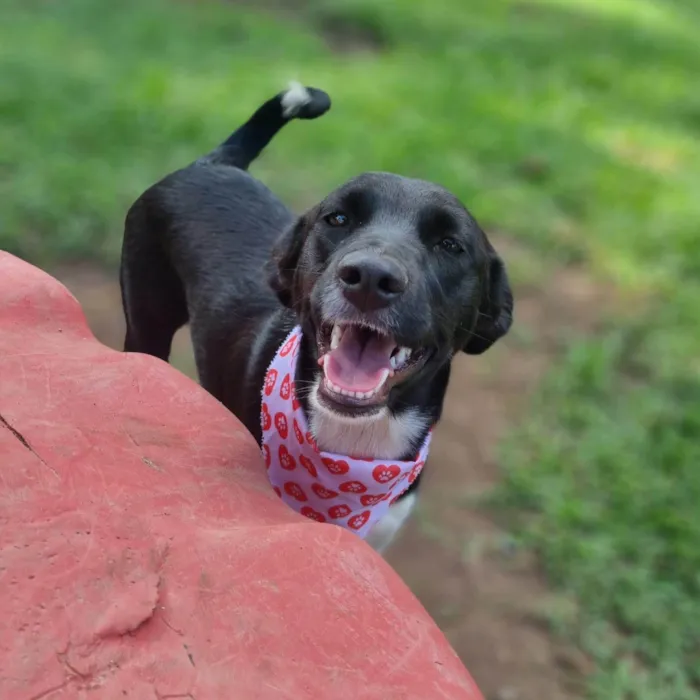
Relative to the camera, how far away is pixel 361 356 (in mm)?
2330

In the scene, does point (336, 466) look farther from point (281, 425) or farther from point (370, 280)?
point (370, 280)

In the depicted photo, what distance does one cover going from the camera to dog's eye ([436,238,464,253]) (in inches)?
98.3

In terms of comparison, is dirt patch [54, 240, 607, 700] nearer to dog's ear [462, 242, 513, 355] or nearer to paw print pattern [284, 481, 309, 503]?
paw print pattern [284, 481, 309, 503]

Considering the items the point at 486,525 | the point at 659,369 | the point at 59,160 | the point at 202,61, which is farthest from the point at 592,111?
the point at 486,525

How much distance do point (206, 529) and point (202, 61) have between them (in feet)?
25.1

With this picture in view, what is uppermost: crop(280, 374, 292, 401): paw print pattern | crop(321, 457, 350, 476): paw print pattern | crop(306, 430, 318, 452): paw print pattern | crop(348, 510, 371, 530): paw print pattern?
crop(280, 374, 292, 401): paw print pattern

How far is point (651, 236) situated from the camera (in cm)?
633

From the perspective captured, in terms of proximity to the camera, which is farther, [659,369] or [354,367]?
[659,369]

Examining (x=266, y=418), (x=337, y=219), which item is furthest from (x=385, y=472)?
(x=337, y=219)

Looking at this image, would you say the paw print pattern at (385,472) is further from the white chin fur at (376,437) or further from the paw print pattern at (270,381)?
the paw print pattern at (270,381)

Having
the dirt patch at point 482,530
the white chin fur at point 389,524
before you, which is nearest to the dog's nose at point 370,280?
the white chin fur at point 389,524

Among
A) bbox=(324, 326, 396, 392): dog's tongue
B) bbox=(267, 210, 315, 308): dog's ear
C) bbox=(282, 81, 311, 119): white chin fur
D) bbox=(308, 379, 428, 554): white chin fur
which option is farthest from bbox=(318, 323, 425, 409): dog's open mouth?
bbox=(282, 81, 311, 119): white chin fur

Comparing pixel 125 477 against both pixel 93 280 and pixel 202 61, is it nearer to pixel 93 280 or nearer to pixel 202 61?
pixel 93 280

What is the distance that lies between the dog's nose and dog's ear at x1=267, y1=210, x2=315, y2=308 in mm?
627
